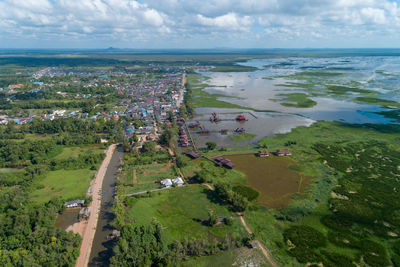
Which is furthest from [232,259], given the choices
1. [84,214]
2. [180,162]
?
[180,162]

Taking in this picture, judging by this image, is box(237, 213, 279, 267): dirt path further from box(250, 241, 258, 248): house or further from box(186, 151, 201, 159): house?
box(186, 151, 201, 159): house

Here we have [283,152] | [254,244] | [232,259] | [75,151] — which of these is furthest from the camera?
[75,151]

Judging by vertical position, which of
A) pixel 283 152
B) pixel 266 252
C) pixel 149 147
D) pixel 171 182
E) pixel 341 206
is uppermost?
pixel 149 147

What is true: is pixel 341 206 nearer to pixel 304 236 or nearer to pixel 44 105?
pixel 304 236

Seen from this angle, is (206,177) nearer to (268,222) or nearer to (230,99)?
(268,222)

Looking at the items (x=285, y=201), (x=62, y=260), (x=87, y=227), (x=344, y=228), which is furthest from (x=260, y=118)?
(x=62, y=260)

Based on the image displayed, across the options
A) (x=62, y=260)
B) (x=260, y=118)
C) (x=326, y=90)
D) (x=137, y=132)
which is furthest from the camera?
(x=326, y=90)

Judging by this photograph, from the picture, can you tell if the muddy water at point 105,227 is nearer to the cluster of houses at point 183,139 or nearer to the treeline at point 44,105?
the cluster of houses at point 183,139
